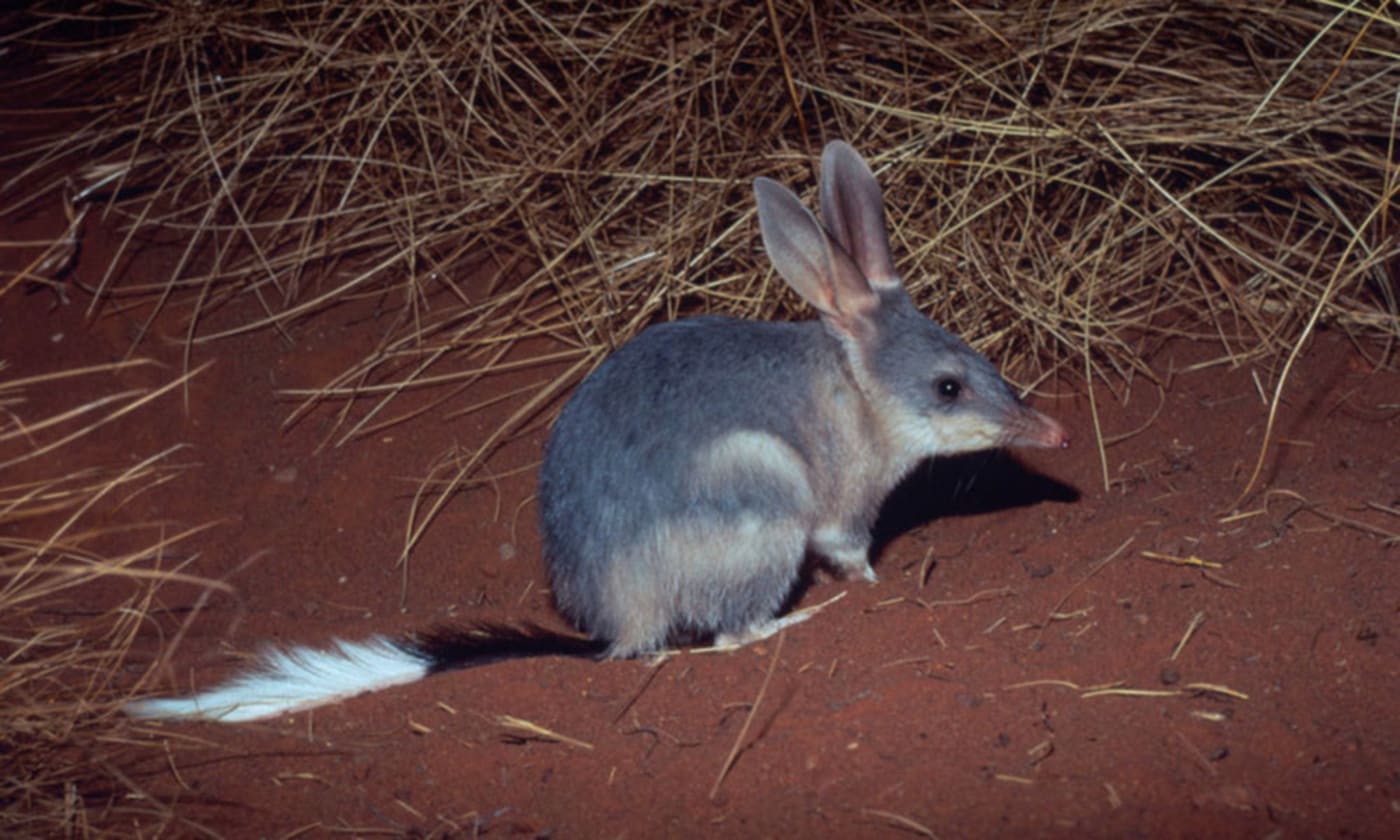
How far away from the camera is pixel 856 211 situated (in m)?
3.50

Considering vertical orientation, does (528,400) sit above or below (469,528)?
above

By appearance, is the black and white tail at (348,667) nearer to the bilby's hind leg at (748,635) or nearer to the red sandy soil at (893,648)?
the red sandy soil at (893,648)

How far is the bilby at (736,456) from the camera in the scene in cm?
321

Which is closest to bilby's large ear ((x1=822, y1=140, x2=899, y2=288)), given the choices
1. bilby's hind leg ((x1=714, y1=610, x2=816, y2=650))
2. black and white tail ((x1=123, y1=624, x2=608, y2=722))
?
bilby's hind leg ((x1=714, y1=610, x2=816, y2=650))

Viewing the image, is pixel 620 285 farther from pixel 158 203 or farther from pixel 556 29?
pixel 158 203

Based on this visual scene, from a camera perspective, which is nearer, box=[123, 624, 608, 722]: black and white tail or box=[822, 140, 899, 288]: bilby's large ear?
box=[123, 624, 608, 722]: black and white tail

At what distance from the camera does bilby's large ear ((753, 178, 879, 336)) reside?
3291 mm

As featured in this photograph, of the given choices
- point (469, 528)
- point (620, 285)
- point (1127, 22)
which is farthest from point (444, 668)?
point (1127, 22)

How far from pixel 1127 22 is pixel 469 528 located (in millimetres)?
2835

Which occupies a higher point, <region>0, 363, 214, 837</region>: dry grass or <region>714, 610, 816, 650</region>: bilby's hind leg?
<region>0, 363, 214, 837</region>: dry grass

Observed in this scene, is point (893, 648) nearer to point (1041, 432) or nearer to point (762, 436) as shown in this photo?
Result: point (762, 436)

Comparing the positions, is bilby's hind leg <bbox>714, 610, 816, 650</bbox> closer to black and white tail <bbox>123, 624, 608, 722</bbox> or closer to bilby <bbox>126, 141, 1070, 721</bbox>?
bilby <bbox>126, 141, 1070, 721</bbox>

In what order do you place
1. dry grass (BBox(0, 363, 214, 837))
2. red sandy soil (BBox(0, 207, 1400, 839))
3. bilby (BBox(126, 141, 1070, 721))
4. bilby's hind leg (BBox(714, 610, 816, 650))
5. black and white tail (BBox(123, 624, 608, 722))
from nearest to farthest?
red sandy soil (BBox(0, 207, 1400, 839)) < dry grass (BBox(0, 363, 214, 837)) < black and white tail (BBox(123, 624, 608, 722)) < bilby (BBox(126, 141, 1070, 721)) < bilby's hind leg (BBox(714, 610, 816, 650))

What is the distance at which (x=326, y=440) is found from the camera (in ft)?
14.6
